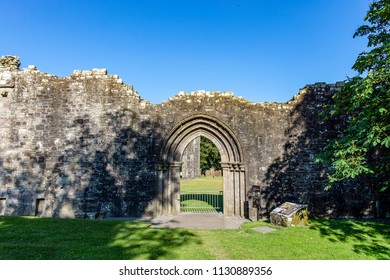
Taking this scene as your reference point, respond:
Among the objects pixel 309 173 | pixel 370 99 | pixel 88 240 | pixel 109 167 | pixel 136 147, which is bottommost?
pixel 88 240

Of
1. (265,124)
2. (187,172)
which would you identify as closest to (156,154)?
(265,124)

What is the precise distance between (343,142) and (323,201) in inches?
171

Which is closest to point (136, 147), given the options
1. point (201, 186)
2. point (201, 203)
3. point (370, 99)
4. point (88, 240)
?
point (88, 240)

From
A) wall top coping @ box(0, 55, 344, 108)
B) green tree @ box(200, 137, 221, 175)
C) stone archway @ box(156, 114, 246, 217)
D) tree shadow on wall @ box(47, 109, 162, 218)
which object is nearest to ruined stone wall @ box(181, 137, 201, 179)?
green tree @ box(200, 137, 221, 175)

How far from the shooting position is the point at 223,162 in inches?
430

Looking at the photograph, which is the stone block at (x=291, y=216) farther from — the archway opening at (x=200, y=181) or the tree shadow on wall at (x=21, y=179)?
the tree shadow on wall at (x=21, y=179)

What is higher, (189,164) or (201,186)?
(189,164)

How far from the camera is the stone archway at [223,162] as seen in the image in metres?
10.4

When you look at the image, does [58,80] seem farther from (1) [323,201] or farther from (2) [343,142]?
(1) [323,201]

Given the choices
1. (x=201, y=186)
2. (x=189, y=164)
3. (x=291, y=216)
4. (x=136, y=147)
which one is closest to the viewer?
(x=291, y=216)

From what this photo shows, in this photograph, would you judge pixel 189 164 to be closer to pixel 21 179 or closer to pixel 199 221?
pixel 199 221

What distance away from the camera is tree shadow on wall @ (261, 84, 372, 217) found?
33.1ft

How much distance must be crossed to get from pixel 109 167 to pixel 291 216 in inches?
289

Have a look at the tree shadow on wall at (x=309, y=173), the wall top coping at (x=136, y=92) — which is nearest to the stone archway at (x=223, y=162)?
the wall top coping at (x=136, y=92)
